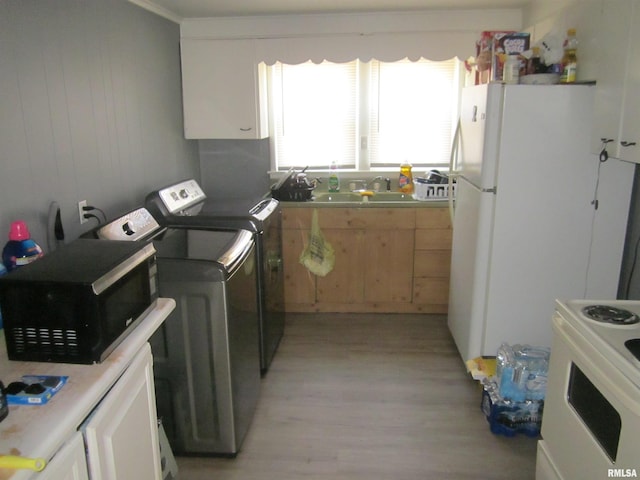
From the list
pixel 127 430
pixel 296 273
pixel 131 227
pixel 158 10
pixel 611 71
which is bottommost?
pixel 296 273

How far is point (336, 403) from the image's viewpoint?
279 cm

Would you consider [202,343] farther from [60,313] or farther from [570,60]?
[570,60]

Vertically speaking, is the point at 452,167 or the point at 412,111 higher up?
the point at 412,111

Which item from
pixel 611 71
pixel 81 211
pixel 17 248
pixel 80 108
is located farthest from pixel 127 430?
pixel 611 71

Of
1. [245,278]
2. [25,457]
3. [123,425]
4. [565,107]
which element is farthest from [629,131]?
[25,457]

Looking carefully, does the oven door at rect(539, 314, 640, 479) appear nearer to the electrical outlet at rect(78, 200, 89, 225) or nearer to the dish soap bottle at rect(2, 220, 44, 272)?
the dish soap bottle at rect(2, 220, 44, 272)

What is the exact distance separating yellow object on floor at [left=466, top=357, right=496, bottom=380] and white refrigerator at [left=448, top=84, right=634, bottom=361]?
5cm

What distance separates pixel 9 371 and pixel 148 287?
452 millimetres

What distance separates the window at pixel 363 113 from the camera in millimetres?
4008

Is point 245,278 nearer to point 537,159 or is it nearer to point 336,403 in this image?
point 336,403

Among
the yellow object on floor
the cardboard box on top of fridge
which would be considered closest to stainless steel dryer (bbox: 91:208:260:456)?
the yellow object on floor

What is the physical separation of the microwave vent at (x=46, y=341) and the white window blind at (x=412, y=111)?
3194 millimetres

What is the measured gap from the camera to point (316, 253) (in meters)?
3.70

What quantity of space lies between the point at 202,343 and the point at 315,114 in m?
2.44
